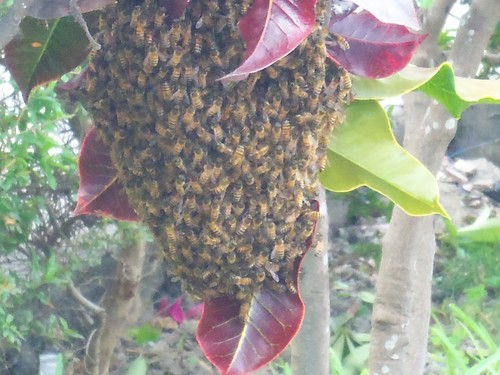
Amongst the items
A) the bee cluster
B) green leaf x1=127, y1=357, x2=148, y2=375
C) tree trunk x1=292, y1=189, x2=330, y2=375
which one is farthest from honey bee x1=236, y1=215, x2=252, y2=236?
green leaf x1=127, y1=357, x2=148, y2=375

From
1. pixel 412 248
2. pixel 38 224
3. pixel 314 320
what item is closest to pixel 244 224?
pixel 314 320

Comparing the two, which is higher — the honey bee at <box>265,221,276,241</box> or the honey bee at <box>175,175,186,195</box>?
the honey bee at <box>175,175,186,195</box>

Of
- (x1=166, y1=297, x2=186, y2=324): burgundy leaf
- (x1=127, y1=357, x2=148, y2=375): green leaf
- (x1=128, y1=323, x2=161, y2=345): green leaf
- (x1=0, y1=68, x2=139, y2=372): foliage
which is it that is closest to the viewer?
(x1=0, y1=68, x2=139, y2=372): foliage

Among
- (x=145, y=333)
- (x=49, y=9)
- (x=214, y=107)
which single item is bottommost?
(x=145, y=333)

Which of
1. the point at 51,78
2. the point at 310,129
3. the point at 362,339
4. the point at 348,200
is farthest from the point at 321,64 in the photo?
the point at 348,200

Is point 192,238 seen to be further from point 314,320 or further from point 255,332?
point 314,320

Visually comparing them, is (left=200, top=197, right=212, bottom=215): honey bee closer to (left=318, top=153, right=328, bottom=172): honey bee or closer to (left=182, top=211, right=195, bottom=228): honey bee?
(left=182, top=211, right=195, bottom=228): honey bee

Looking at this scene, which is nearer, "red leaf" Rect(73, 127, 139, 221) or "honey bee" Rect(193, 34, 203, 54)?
"honey bee" Rect(193, 34, 203, 54)

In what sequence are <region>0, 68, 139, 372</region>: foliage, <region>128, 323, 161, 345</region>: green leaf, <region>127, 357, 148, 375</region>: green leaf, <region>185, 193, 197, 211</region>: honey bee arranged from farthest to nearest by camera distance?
<region>128, 323, 161, 345</region>: green leaf
<region>127, 357, 148, 375</region>: green leaf
<region>0, 68, 139, 372</region>: foliage
<region>185, 193, 197, 211</region>: honey bee
